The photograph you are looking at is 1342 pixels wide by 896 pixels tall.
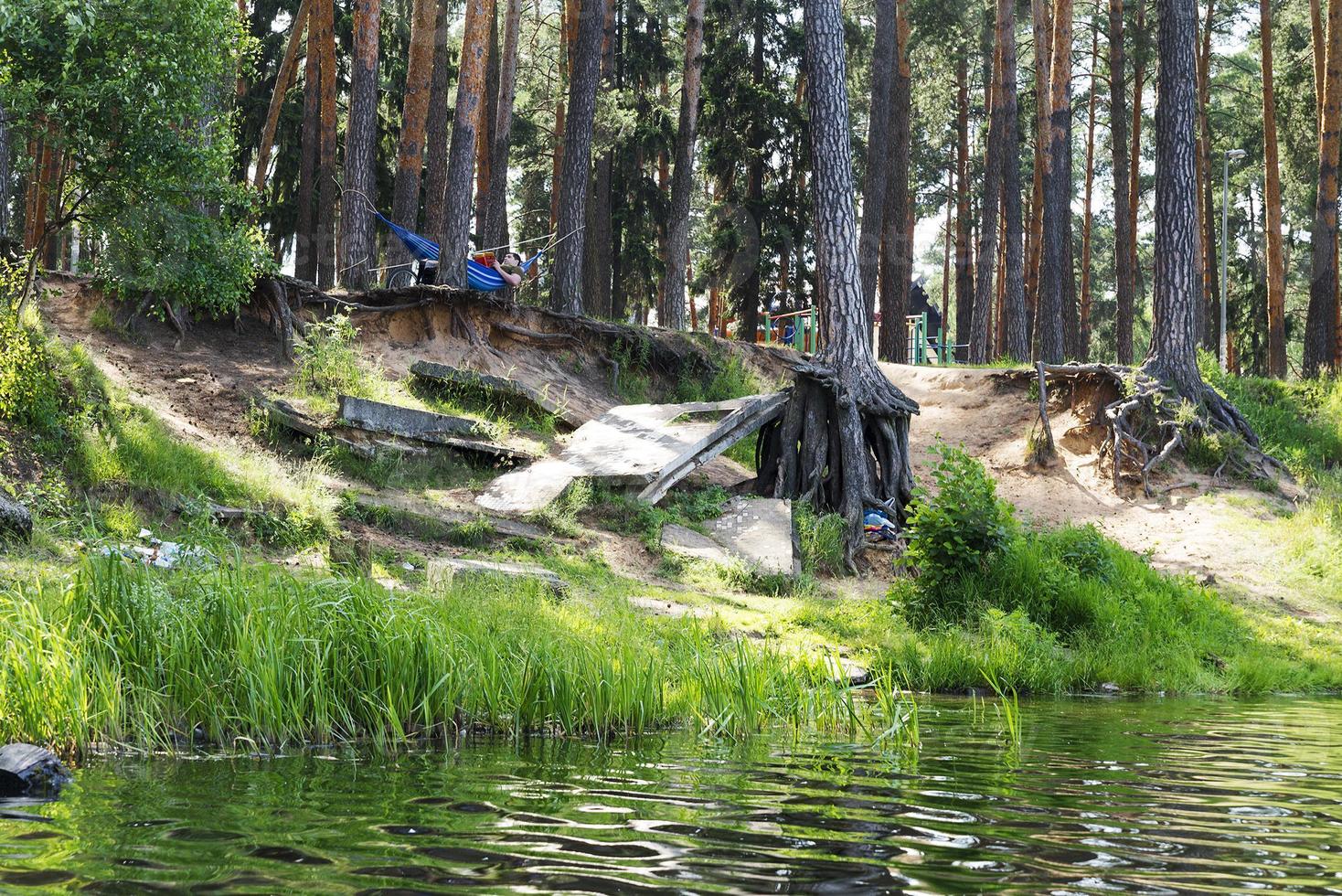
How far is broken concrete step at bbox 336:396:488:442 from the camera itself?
12.8m

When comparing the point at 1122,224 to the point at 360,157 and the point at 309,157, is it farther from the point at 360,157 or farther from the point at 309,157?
the point at 309,157

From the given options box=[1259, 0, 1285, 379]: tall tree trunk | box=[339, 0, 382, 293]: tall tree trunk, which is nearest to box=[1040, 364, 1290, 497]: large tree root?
box=[1259, 0, 1285, 379]: tall tree trunk

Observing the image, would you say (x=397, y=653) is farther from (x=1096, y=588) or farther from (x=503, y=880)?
(x=1096, y=588)

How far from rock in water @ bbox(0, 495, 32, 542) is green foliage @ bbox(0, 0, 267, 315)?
3.73m

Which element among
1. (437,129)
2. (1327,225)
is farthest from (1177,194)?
(437,129)

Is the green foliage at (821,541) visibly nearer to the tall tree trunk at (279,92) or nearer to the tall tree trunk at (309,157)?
the tall tree trunk at (309,157)

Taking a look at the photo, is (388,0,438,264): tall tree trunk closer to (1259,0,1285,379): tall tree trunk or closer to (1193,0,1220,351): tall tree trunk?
(1259,0,1285,379): tall tree trunk

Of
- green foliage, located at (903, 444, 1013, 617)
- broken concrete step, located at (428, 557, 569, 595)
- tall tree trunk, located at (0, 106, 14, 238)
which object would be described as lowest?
broken concrete step, located at (428, 557, 569, 595)

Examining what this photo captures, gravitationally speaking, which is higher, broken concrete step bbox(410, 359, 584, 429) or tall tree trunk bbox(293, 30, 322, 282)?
tall tree trunk bbox(293, 30, 322, 282)

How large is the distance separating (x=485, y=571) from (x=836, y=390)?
224 inches

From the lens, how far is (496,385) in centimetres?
1485

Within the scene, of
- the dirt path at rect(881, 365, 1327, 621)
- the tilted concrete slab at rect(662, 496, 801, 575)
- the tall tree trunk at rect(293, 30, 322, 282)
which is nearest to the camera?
the tilted concrete slab at rect(662, 496, 801, 575)

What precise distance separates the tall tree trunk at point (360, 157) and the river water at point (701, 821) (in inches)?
524

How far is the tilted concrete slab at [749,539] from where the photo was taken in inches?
445
